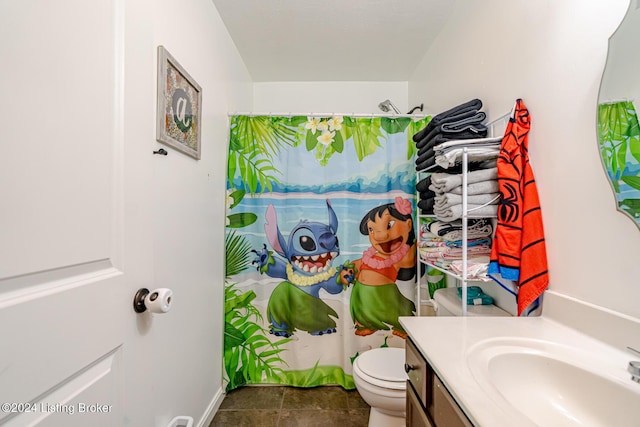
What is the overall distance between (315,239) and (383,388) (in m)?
0.92

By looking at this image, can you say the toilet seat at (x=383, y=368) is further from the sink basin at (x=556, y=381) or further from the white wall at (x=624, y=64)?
the white wall at (x=624, y=64)

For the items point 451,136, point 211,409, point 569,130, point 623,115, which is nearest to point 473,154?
point 451,136

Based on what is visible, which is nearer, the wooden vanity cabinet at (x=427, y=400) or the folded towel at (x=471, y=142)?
the wooden vanity cabinet at (x=427, y=400)

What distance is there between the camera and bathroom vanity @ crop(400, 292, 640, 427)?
0.59m

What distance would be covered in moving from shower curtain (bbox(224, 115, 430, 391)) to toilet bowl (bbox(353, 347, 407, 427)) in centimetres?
47

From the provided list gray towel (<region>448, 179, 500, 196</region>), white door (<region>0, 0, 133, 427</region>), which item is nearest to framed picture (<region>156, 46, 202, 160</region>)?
white door (<region>0, 0, 133, 427</region>)

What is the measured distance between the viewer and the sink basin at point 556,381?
0.61 m

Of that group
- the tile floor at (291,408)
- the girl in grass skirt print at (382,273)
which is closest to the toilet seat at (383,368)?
the girl in grass skirt print at (382,273)

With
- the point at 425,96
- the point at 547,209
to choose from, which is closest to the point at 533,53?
the point at 547,209

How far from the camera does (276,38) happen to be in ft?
6.24

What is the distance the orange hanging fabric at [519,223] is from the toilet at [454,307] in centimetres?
18

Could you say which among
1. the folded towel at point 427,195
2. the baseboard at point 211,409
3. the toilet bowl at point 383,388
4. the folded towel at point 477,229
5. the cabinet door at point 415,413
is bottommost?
the baseboard at point 211,409

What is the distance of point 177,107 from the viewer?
119 cm

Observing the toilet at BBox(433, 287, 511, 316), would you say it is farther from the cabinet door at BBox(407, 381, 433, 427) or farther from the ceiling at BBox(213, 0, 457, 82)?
the ceiling at BBox(213, 0, 457, 82)
